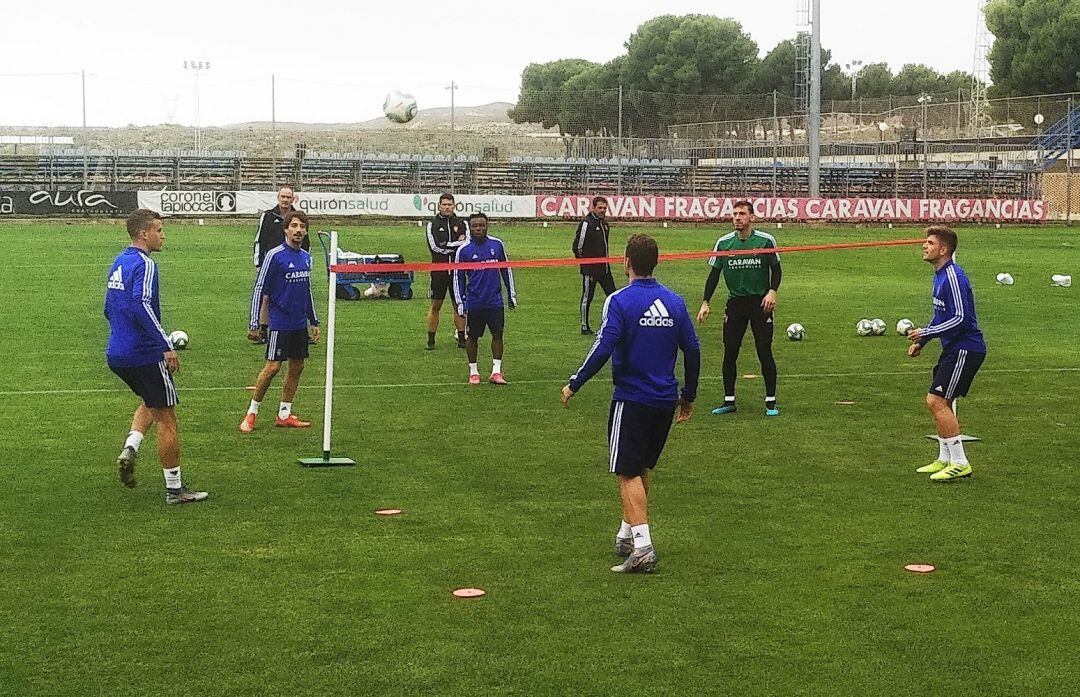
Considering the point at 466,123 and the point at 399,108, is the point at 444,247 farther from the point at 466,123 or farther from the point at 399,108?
the point at 466,123

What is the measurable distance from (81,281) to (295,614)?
21378 mm

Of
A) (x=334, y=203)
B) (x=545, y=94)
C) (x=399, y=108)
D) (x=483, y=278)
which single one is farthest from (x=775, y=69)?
(x=483, y=278)

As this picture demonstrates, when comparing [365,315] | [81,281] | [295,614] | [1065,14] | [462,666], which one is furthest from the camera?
[1065,14]

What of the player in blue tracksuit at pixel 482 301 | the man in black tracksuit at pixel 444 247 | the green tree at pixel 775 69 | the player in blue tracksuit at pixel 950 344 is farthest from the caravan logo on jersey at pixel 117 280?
the green tree at pixel 775 69

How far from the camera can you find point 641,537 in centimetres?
828

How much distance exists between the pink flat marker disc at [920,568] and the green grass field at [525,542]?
0.07m

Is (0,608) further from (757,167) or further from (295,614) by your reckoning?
(757,167)

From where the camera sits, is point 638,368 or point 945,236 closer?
point 638,368

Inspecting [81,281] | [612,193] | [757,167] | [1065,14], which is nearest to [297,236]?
[81,281]

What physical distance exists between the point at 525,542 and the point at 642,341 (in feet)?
5.23

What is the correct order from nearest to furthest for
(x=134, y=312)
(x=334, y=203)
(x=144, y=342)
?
(x=134, y=312), (x=144, y=342), (x=334, y=203)

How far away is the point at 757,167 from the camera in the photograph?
200 ft

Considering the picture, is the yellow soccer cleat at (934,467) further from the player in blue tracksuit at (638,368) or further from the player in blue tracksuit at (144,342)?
the player in blue tracksuit at (144,342)

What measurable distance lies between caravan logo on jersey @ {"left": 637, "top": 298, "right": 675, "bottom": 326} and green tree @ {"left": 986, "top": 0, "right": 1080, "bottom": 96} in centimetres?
8729
